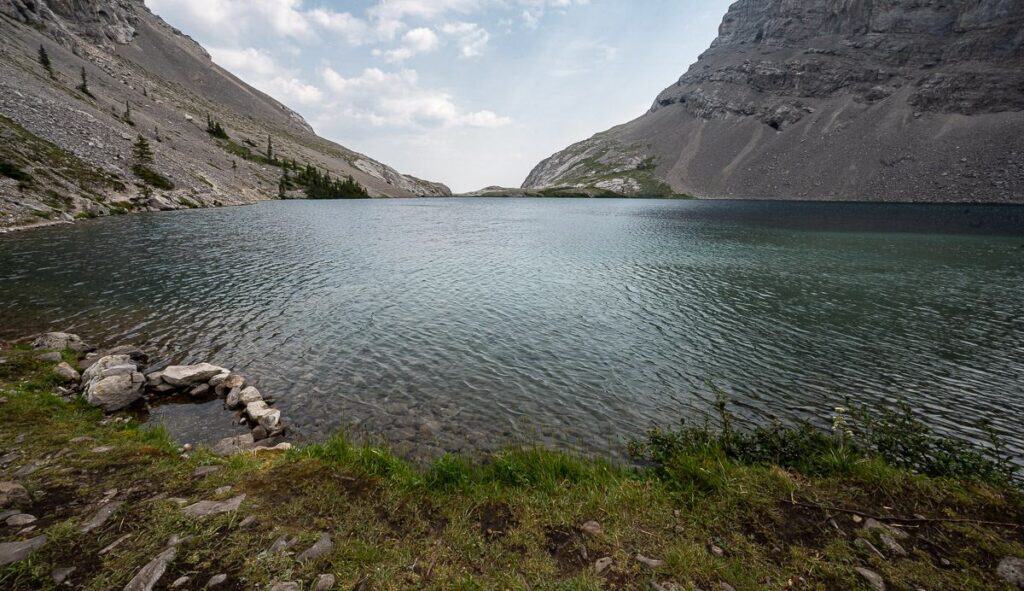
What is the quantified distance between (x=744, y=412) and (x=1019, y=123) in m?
257

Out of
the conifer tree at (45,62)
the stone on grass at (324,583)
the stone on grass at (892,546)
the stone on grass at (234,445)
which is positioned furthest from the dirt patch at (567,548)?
the conifer tree at (45,62)

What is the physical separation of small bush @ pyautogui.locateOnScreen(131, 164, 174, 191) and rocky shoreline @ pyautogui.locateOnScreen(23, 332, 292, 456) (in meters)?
89.1

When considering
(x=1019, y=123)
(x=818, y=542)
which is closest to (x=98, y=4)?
(x=818, y=542)

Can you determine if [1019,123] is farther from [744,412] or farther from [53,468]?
[53,468]

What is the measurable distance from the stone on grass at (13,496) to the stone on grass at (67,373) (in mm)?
10405

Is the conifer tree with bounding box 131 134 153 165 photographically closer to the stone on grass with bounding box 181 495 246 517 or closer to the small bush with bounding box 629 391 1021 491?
the stone on grass with bounding box 181 495 246 517

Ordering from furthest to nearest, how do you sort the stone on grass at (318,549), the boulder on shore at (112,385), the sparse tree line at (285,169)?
the sparse tree line at (285,169) < the boulder on shore at (112,385) < the stone on grass at (318,549)

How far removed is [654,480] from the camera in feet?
33.9

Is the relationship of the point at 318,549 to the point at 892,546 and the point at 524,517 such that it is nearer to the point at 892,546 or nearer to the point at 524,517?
the point at 524,517

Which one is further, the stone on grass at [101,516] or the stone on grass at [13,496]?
the stone on grass at [13,496]

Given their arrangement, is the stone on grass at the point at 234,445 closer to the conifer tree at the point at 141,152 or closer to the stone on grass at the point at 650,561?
the stone on grass at the point at 650,561

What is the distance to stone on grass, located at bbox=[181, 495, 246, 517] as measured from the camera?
7.96 m

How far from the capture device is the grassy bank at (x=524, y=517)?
675cm

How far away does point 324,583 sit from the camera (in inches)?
254
